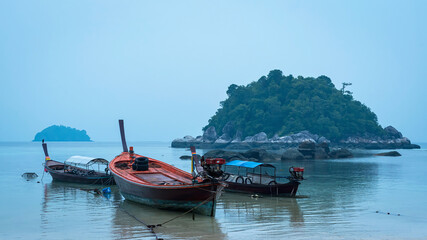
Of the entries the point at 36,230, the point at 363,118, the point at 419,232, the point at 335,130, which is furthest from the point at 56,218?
the point at 363,118

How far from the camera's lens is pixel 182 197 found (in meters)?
18.8

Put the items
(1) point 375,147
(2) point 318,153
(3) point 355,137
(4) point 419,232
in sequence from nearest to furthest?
(4) point 419,232
(2) point 318,153
(1) point 375,147
(3) point 355,137

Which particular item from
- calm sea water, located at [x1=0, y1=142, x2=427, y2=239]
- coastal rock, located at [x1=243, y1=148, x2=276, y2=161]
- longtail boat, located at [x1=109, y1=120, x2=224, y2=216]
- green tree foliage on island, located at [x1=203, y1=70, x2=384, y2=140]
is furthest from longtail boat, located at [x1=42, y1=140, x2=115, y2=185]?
green tree foliage on island, located at [x1=203, y1=70, x2=384, y2=140]

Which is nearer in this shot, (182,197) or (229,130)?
(182,197)

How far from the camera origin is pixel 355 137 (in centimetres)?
14088

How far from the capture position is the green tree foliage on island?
5438 inches

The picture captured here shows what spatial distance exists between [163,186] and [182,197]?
105cm

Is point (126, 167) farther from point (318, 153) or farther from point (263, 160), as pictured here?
point (318, 153)

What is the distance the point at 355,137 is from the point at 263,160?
288 ft

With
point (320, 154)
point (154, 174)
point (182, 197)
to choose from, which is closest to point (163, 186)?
point (182, 197)

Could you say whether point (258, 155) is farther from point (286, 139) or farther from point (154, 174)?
point (286, 139)

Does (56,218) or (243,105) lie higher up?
(243,105)

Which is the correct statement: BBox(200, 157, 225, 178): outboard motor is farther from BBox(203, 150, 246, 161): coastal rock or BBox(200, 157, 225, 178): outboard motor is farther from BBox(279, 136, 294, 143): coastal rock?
BBox(279, 136, 294, 143): coastal rock

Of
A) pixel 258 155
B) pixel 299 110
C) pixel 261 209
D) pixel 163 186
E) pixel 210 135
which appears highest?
pixel 299 110
